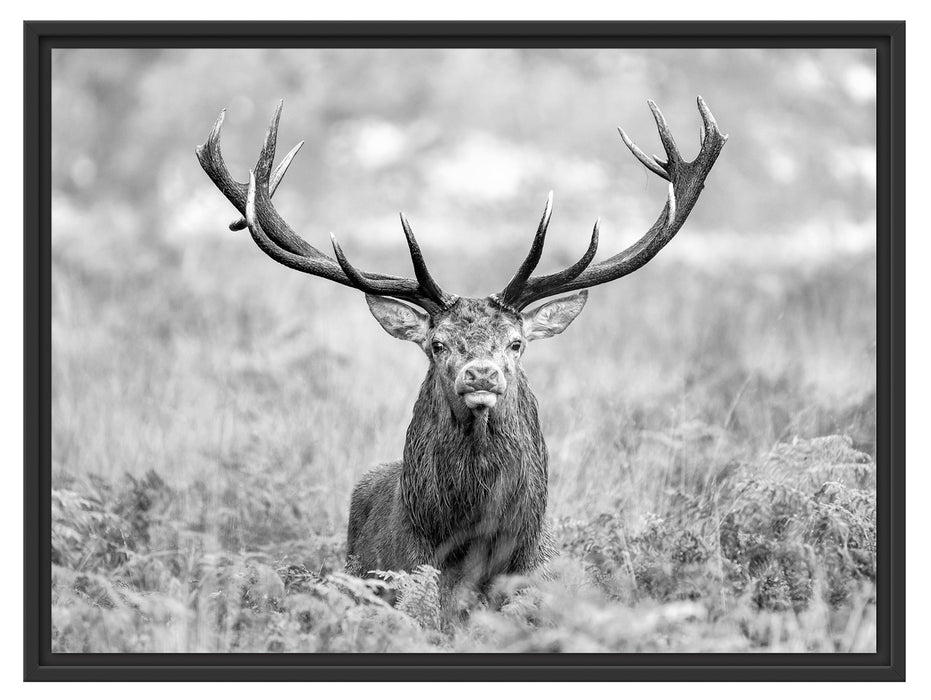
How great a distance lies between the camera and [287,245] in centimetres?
788

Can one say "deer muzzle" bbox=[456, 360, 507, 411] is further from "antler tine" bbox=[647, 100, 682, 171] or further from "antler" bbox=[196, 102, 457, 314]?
"antler tine" bbox=[647, 100, 682, 171]

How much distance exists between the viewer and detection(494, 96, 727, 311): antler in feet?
24.0

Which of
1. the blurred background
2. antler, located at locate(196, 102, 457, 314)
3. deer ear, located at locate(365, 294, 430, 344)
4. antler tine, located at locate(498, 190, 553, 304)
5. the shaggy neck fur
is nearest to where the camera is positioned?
antler tine, located at locate(498, 190, 553, 304)

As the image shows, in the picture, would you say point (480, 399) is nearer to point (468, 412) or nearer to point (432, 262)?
point (468, 412)

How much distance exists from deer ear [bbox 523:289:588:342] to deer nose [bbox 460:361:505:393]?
35.2 inches

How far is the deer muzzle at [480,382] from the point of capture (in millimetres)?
6797

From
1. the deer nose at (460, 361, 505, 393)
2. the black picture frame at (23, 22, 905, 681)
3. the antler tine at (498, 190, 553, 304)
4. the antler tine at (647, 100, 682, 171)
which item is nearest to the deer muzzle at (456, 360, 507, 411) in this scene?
the deer nose at (460, 361, 505, 393)

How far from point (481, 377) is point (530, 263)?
76cm

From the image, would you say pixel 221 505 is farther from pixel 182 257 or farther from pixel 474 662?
pixel 182 257

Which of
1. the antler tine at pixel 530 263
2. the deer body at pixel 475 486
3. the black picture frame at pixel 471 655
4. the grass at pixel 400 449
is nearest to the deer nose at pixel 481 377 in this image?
the deer body at pixel 475 486

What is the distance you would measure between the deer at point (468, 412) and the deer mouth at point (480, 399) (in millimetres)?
14

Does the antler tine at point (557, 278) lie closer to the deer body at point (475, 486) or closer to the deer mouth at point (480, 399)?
the deer body at point (475, 486)

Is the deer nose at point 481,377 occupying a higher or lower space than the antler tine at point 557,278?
lower

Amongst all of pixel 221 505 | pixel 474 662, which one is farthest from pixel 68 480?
pixel 474 662
